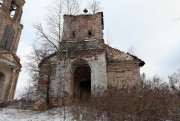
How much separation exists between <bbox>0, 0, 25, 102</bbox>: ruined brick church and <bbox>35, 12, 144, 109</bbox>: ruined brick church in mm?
7536

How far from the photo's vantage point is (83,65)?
18266 millimetres

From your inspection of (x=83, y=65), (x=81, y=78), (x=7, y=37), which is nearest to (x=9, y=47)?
(x=7, y=37)

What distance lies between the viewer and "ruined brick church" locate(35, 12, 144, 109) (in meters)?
16.2

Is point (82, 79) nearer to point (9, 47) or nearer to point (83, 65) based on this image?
point (83, 65)

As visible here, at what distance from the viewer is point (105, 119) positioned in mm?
10320

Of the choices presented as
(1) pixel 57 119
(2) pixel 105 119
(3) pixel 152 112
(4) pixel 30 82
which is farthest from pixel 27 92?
(3) pixel 152 112

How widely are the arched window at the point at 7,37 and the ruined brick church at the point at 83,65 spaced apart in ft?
28.7

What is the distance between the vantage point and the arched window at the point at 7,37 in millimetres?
24820

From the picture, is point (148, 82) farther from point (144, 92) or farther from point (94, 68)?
point (94, 68)

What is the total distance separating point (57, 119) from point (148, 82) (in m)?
5.23

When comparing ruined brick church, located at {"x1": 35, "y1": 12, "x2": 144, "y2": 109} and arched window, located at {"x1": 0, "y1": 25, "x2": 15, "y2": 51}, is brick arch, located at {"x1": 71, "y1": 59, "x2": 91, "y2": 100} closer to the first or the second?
ruined brick church, located at {"x1": 35, "y1": 12, "x2": 144, "y2": 109}

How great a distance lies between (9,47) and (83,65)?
37.2 ft

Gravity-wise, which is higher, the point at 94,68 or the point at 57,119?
the point at 94,68

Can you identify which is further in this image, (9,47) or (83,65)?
(9,47)
